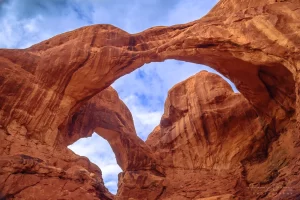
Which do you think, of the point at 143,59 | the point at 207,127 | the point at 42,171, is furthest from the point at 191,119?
the point at 42,171

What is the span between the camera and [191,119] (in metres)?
27.3

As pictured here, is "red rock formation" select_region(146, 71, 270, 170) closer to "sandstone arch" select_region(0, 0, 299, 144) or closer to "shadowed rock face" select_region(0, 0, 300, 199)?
"shadowed rock face" select_region(0, 0, 300, 199)

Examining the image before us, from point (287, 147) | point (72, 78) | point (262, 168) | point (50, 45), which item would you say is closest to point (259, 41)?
point (287, 147)

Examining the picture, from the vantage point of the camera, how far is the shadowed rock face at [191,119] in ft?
55.3

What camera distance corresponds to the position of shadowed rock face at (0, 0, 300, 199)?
16.9 meters

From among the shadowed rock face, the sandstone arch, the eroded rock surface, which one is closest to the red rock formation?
the shadowed rock face

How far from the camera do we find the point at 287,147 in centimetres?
1964

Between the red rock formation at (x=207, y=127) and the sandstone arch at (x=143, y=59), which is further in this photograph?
the red rock formation at (x=207, y=127)

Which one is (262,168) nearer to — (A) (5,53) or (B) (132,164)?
(B) (132,164)

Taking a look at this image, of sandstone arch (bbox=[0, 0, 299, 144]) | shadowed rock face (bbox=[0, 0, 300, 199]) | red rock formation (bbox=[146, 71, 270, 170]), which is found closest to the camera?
shadowed rock face (bbox=[0, 0, 300, 199])

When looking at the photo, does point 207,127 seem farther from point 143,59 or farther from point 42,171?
point 42,171

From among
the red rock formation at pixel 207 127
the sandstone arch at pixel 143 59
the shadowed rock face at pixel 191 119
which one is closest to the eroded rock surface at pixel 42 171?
the shadowed rock face at pixel 191 119

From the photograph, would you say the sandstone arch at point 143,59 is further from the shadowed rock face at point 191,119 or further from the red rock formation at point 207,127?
the red rock formation at point 207,127

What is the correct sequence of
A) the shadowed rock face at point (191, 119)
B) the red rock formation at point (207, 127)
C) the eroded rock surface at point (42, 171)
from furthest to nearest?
the red rock formation at point (207, 127), the shadowed rock face at point (191, 119), the eroded rock surface at point (42, 171)
